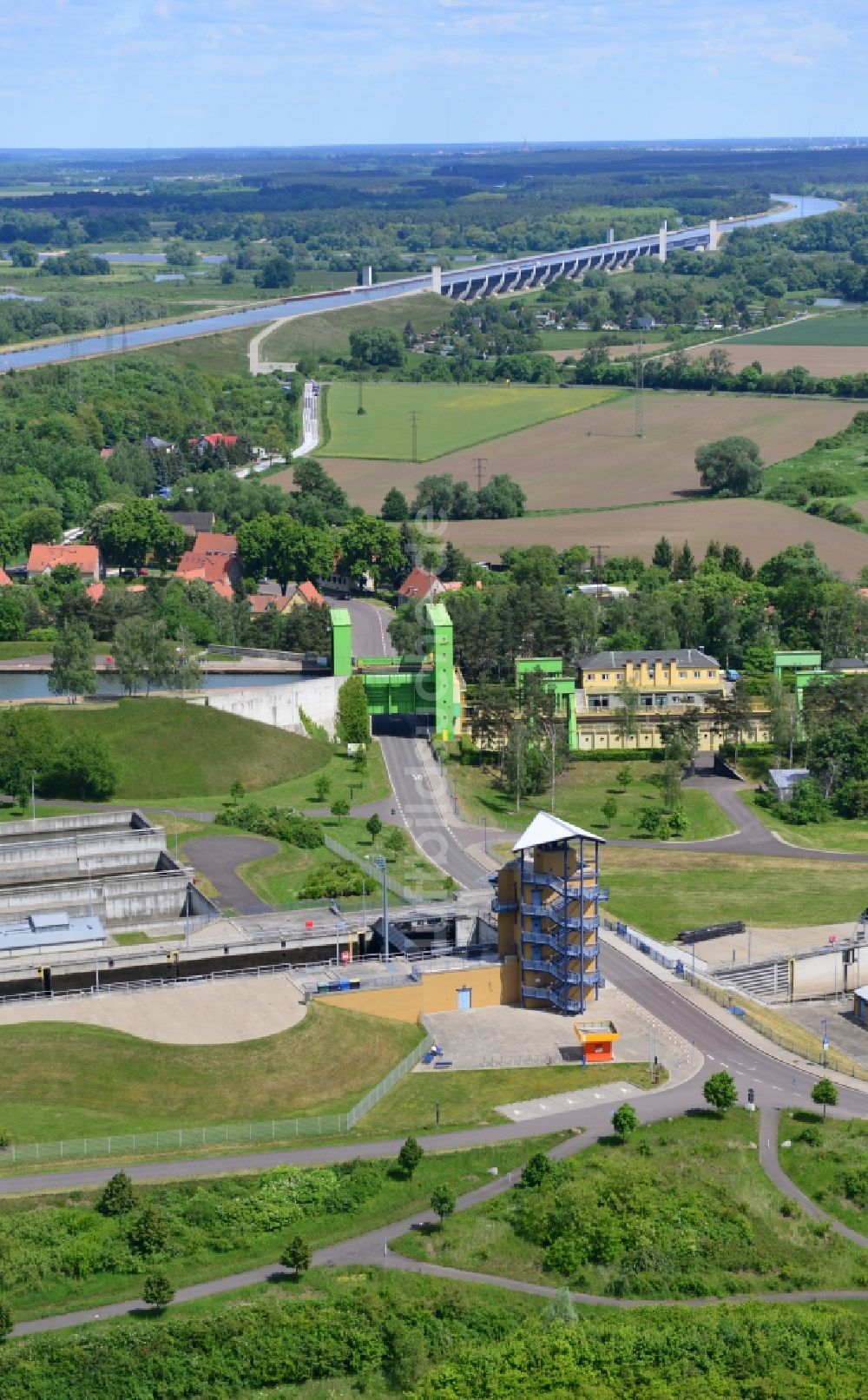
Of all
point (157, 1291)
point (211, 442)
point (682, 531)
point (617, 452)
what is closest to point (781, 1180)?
point (157, 1291)

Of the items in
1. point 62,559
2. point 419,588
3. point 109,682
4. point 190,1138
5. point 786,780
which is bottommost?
point 786,780

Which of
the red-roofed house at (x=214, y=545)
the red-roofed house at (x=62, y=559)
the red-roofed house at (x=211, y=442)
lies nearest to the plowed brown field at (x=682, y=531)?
the red-roofed house at (x=214, y=545)

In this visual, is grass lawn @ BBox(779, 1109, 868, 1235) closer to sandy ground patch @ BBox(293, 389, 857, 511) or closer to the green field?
the green field

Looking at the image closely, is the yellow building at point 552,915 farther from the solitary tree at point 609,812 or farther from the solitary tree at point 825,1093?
the solitary tree at point 609,812

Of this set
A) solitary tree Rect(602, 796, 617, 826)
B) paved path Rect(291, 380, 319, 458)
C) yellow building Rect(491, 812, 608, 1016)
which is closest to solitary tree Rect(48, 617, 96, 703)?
solitary tree Rect(602, 796, 617, 826)

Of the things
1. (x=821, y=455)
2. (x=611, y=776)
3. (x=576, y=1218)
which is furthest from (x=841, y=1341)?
(x=821, y=455)

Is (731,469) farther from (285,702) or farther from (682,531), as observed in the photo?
(285,702)
